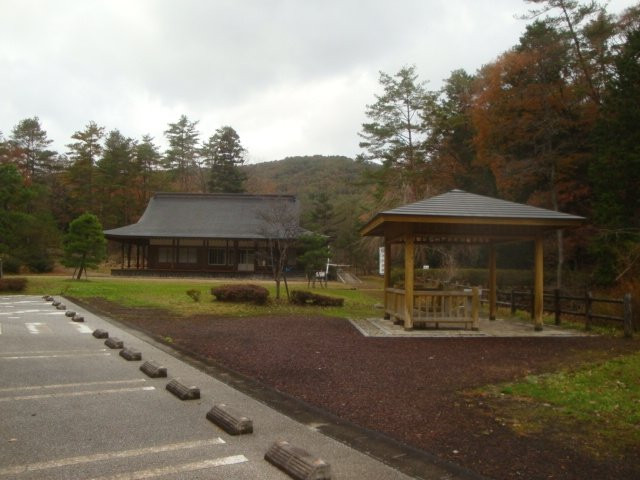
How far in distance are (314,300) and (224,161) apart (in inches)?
1419

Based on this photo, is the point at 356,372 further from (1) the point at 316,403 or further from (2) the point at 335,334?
(2) the point at 335,334

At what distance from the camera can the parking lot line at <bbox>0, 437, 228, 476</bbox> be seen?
11.1ft

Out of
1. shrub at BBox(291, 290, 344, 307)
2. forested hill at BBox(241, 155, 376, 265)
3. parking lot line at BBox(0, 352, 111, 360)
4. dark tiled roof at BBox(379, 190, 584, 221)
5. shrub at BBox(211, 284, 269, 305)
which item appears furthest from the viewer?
forested hill at BBox(241, 155, 376, 265)

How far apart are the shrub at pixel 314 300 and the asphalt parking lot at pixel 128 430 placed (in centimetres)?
975

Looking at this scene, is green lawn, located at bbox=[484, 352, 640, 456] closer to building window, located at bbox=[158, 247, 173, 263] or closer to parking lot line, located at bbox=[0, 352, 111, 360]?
parking lot line, located at bbox=[0, 352, 111, 360]

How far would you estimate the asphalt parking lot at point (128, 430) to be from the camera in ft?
11.2

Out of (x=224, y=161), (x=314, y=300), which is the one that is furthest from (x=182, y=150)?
(x=314, y=300)

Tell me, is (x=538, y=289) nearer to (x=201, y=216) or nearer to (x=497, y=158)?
(x=497, y=158)

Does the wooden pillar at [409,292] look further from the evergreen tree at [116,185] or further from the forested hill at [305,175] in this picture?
the forested hill at [305,175]

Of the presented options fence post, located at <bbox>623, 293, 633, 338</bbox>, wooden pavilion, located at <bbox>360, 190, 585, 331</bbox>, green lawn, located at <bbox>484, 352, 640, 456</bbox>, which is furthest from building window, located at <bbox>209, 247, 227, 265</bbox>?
green lawn, located at <bbox>484, 352, 640, 456</bbox>

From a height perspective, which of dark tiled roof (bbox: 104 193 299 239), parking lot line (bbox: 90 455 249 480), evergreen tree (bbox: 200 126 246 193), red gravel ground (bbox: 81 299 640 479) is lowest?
red gravel ground (bbox: 81 299 640 479)

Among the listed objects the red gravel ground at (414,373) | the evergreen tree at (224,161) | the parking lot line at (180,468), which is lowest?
the red gravel ground at (414,373)

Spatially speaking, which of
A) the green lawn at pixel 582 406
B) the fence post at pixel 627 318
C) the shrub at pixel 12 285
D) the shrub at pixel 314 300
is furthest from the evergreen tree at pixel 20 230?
the green lawn at pixel 582 406

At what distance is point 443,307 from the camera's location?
1130 cm
